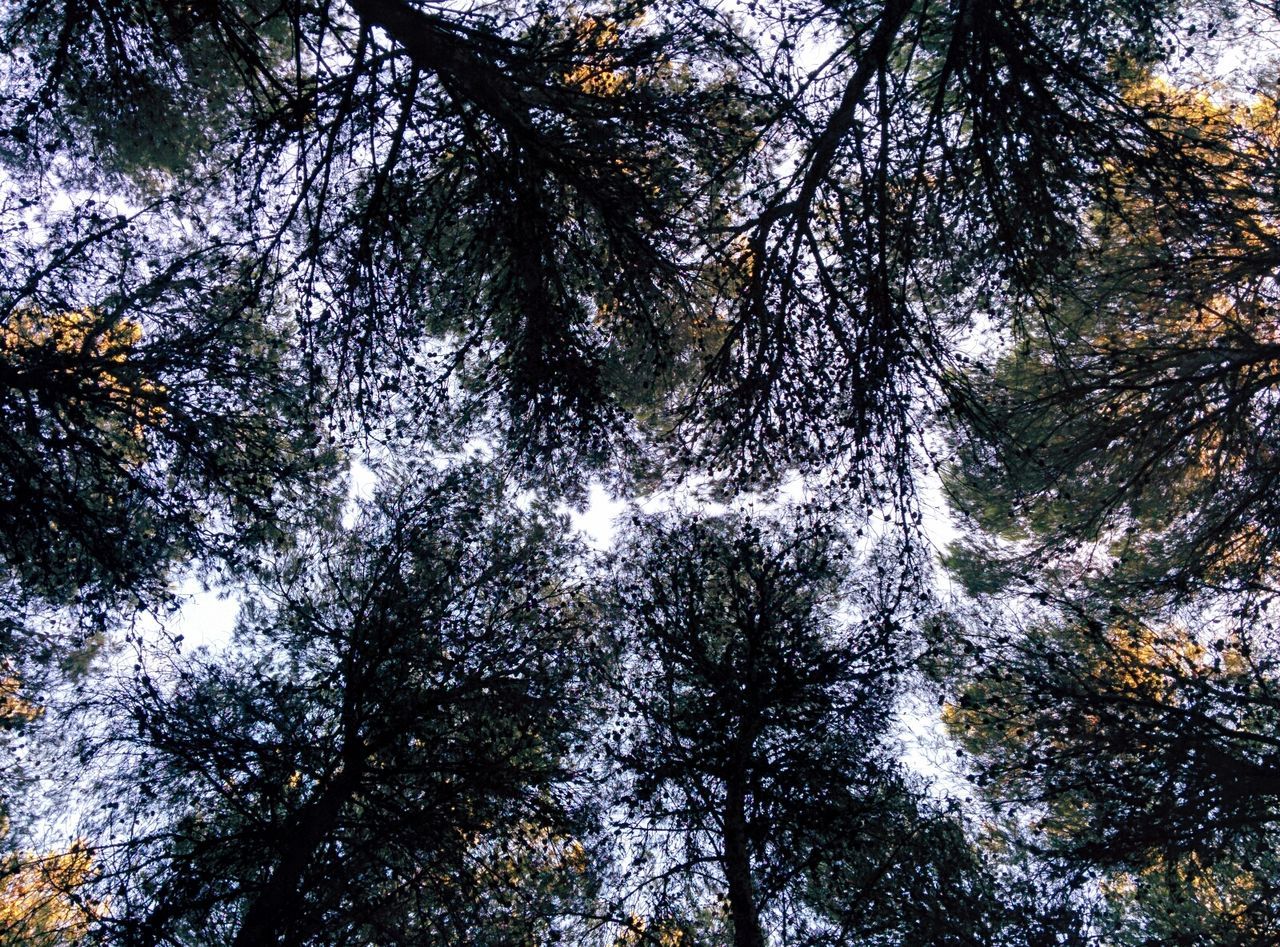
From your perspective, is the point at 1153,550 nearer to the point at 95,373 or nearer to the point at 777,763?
the point at 777,763

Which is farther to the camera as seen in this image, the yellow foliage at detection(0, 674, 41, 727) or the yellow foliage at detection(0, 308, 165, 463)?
the yellow foliage at detection(0, 674, 41, 727)

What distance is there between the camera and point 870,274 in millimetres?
6207

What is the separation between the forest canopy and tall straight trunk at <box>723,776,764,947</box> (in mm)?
50

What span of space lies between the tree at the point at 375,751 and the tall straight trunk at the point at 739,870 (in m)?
1.91

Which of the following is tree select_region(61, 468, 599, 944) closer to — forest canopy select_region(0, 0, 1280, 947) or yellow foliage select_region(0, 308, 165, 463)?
forest canopy select_region(0, 0, 1280, 947)

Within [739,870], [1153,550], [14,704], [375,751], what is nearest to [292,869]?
[375,751]

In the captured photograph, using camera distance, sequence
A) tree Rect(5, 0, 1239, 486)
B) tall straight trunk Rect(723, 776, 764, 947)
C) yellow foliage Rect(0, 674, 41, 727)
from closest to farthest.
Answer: tree Rect(5, 0, 1239, 486) → tall straight trunk Rect(723, 776, 764, 947) → yellow foliage Rect(0, 674, 41, 727)

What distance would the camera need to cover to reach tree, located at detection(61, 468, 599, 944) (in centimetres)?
712

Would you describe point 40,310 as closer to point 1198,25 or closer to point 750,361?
point 750,361

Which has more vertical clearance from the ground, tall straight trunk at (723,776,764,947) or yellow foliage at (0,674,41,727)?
yellow foliage at (0,674,41,727)

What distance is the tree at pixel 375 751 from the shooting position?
712 cm

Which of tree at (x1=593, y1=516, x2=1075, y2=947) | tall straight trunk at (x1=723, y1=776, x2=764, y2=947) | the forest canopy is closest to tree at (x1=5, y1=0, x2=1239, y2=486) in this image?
the forest canopy

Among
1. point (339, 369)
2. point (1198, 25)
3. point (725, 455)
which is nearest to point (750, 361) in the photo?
point (725, 455)

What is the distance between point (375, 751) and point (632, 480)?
5435 mm
